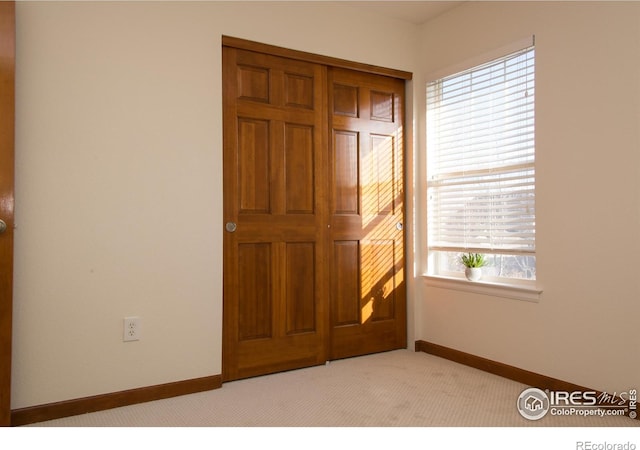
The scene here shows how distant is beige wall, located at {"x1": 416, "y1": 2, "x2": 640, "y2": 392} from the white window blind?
0.12 metres

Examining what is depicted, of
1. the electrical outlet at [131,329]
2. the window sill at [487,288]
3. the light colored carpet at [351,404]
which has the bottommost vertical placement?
the light colored carpet at [351,404]

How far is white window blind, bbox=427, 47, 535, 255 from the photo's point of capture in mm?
2947

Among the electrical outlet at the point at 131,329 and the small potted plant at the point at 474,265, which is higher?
the small potted plant at the point at 474,265

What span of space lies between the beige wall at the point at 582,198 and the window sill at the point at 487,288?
0.04 m

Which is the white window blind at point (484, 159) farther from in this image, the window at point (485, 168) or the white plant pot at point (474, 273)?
the white plant pot at point (474, 273)

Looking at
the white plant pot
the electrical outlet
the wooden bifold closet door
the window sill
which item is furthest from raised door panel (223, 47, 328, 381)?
the white plant pot

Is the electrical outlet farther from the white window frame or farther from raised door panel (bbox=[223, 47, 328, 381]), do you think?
the white window frame

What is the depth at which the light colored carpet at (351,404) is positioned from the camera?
7.59 feet

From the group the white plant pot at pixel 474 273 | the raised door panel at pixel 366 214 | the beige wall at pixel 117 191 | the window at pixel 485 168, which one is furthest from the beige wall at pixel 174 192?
the raised door panel at pixel 366 214

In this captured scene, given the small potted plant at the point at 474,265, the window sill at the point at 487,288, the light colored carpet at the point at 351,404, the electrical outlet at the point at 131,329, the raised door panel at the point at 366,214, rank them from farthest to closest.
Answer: the raised door panel at the point at 366,214 < the small potted plant at the point at 474,265 < the window sill at the point at 487,288 < the electrical outlet at the point at 131,329 < the light colored carpet at the point at 351,404

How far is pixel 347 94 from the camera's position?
3396 mm
